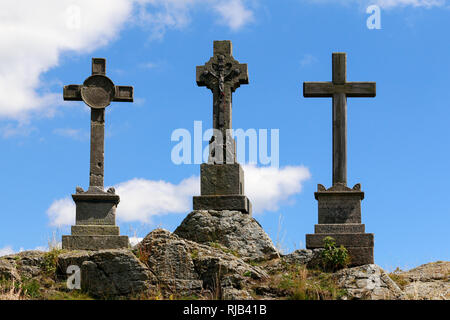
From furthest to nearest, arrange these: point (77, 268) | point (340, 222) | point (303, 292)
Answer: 1. point (340, 222)
2. point (77, 268)
3. point (303, 292)

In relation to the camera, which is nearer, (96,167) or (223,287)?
(223,287)

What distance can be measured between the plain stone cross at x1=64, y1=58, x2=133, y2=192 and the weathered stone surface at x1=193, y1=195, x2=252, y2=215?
225 centimetres

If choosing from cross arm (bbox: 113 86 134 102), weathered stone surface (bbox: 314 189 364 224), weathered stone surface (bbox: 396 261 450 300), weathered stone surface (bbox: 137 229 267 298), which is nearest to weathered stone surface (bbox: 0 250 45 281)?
weathered stone surface (bbox: 137 229 267 298)

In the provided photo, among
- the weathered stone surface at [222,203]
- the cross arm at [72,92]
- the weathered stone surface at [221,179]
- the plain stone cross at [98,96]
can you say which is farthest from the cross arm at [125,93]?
the weathered stone surface at [222,203]

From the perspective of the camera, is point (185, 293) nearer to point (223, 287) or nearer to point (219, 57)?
point (223, 287)

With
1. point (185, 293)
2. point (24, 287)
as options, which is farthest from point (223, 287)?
point (24, 287)

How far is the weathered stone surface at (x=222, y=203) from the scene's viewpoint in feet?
46.5

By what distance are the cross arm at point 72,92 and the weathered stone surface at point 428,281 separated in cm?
796

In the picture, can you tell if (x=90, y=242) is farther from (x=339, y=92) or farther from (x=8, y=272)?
(x=339, y=92)

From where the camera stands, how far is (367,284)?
1185cm

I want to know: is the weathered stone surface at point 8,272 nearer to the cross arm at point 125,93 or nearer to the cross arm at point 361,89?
the cross arm at point 125,93
